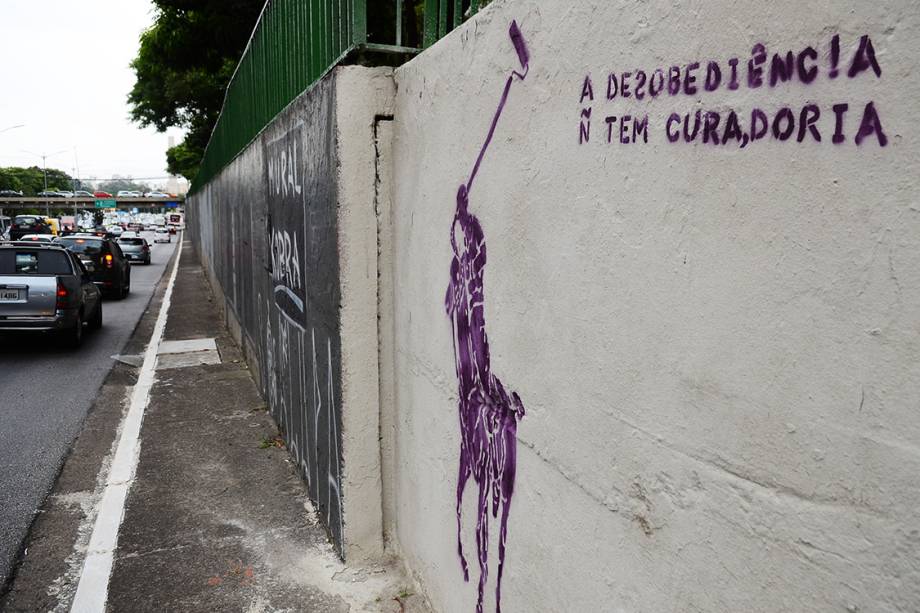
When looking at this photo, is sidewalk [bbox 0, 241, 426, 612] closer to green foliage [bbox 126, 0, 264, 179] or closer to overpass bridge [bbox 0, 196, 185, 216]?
→ green foliage [bbox 126, 0, 264, 179]

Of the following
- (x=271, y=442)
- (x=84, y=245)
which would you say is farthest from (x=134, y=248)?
(x=271, y=442)

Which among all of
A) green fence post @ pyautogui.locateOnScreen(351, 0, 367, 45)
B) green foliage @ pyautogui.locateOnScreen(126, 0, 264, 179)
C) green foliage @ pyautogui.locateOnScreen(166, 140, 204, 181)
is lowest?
green fence post @ pyautogui.locateOnScreen(351, 0, 367, 45)

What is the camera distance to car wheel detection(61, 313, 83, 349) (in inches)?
450

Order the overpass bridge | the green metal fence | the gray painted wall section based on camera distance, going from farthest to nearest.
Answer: the overpass bridge < the gray painted wall section < the green metal fence

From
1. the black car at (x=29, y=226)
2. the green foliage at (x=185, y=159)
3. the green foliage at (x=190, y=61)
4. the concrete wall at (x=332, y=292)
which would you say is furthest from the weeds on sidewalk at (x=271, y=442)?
A: the black car at (x=29, y=226)

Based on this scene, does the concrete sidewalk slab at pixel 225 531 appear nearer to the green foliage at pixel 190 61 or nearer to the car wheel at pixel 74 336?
the car wheel at pixel 74 336

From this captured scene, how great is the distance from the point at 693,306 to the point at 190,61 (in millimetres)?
26984

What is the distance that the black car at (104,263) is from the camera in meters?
18.1

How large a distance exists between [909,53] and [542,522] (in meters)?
1.74

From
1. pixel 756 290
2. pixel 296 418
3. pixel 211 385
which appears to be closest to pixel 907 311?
pixel 756 290

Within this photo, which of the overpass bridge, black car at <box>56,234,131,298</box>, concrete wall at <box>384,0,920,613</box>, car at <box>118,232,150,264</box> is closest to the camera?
concrete wall at <box>384,0,920,613</box>

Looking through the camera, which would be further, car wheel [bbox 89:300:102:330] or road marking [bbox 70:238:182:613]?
car wheel [bbox 89:300:102:330]

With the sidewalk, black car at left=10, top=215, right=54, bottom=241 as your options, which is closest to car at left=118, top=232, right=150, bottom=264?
black car at left=10, top=215, right=54, bottom=241

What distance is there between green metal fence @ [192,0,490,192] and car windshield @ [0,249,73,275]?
4216 millimetres
